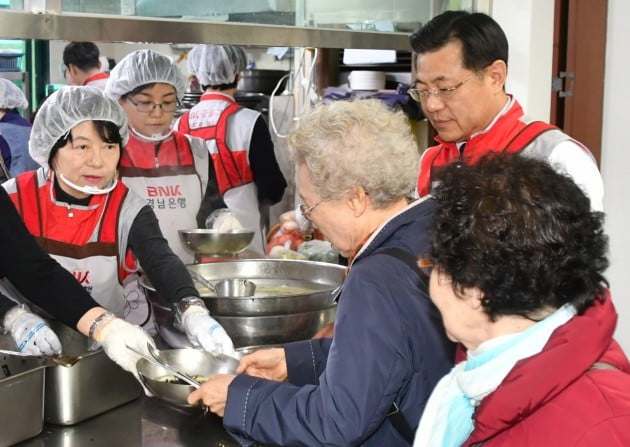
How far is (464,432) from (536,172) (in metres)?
0.41

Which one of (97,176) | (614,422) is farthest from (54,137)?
(614,422)

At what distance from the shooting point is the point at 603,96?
417 cm

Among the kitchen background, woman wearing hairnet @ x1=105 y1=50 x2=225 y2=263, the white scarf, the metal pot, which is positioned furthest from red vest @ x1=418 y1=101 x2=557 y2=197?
the metal pot

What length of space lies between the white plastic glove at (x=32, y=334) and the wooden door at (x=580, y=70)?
288 cm

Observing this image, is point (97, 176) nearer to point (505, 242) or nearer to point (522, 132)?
point (522, 132)

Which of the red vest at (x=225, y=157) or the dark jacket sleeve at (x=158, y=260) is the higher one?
the red vest at (x=225, y=157)

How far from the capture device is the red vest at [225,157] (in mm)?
4137

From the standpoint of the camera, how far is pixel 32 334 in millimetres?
1990

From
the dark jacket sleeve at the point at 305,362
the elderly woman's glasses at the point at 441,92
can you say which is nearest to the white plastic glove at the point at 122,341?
the dark jacket sleeve at the point at 305,362

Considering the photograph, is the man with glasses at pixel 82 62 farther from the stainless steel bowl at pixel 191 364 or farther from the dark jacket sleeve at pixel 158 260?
the stainless steel bowl at pixel 191 364

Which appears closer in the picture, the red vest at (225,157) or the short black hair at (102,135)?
the short black hair at (102,135)

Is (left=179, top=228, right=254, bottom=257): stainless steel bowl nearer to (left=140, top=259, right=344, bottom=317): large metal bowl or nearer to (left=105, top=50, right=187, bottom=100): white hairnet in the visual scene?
(left=140, top=259, right=344, bottom=317): large metal bowl

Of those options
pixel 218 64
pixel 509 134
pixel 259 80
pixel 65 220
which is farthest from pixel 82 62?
pixel 509 134

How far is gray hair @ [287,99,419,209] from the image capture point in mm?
1624
